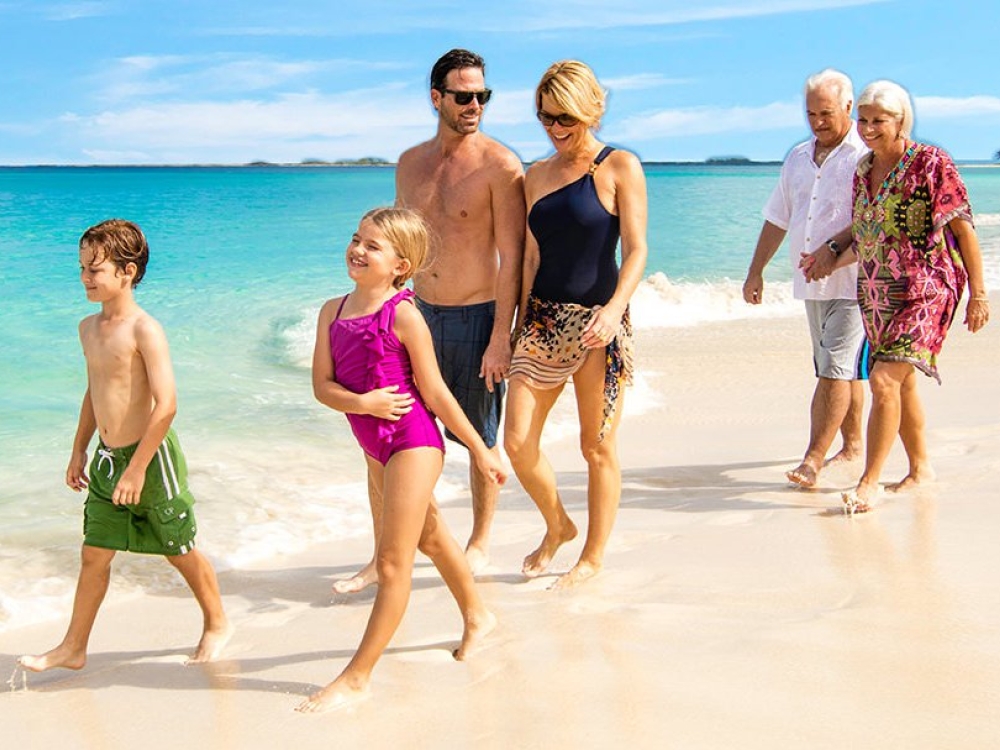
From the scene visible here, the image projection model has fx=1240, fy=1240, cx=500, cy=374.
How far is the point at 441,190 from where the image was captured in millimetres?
4672

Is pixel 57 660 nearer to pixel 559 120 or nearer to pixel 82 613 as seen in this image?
pixel 82 613

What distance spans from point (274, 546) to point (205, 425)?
120 inches

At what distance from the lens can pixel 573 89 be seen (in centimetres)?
415

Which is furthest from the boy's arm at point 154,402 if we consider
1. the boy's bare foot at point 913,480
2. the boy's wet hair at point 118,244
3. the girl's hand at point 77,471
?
the boy's bare foot at point 913,480

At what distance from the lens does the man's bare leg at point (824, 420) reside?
5.88m

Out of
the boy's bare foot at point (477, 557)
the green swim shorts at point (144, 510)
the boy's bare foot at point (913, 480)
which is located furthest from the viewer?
the boy's bare foot at point (913, 480)

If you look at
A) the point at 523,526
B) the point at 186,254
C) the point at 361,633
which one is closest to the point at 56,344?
the point at 523,526

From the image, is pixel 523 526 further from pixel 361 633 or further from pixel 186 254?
pixel 186 254

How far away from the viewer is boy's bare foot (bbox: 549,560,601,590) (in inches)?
173

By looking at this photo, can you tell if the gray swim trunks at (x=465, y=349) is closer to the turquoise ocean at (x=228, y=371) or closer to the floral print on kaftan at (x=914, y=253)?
the turquoise ocean at (x=228, y=371)

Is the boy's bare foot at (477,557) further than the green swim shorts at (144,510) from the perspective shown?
Yes

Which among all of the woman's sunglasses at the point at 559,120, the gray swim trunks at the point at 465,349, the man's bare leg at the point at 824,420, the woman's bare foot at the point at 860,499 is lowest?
the woman's bare foot at the point at 860,499

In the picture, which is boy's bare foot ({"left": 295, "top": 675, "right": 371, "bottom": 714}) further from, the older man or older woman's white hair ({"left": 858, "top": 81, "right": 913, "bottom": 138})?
older woman's white hair ({"left": 858, "top": 81, "right": 913, "bottom": 138})

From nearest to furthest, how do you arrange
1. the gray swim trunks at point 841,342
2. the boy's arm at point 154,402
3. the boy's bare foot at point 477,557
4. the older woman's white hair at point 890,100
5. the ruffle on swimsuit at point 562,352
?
the boy's arm at point 154,402 < the ruffle on swimsuit at point 562,352 < the boy's bare foot at point 477,557 < the older woman's white hair at point 890,100 < the gray swim trunks at point 841,342
